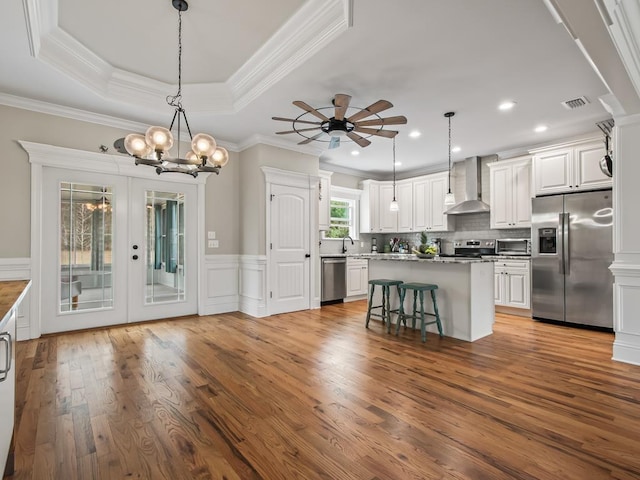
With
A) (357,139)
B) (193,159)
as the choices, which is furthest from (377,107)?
(193,159)

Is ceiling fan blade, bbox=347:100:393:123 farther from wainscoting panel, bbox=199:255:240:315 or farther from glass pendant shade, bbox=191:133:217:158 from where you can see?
wainscoting panel, bbox=199:255:240:315

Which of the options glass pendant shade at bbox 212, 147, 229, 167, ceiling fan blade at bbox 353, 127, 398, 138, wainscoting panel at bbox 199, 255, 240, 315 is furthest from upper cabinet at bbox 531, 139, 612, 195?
wainscoting panel at bbox 199, 255, 240, 315

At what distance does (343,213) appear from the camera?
763 centimetres

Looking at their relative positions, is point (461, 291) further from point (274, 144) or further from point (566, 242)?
point (274, 144)

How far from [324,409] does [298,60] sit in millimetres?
3006

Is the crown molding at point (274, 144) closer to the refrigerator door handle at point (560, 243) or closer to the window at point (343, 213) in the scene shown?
the window at point (343, 213)

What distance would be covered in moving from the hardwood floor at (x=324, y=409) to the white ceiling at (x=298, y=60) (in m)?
2.85

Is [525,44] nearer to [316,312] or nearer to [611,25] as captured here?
[611,25]

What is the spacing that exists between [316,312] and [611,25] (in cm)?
472

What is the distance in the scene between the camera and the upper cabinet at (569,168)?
182 inches

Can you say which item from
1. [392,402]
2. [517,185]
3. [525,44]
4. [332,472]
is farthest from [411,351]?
[517,185]

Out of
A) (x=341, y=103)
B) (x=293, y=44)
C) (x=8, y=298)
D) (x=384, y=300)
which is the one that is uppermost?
(x=293, y=44)

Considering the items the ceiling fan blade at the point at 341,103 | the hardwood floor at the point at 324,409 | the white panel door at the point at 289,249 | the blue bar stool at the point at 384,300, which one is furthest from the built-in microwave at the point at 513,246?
the ceiling fan blade at the point at 341,103

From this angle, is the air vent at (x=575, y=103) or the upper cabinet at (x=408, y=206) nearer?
the air vent at (x=575, y=103)
